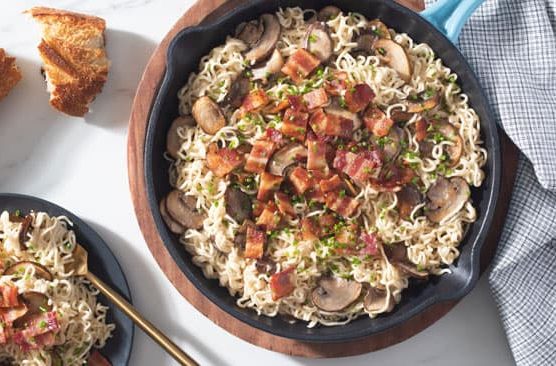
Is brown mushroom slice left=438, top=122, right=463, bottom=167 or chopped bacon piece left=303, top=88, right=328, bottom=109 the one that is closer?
chopped bacon piece left=303, top=88, right=328, bottom=109

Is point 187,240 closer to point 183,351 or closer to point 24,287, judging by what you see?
point 183,351

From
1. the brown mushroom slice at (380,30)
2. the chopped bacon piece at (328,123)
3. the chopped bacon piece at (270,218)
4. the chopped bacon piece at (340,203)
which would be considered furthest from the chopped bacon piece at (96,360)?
the brown mushroom slice at (380,30)

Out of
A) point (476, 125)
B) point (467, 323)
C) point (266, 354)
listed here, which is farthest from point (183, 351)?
point (476, 125)

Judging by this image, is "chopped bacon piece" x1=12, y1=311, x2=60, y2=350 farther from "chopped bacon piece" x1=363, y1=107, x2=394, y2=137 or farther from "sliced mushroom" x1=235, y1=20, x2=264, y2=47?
"chopped bacon piece" x1=363, y1=107, x2=394, y2=137

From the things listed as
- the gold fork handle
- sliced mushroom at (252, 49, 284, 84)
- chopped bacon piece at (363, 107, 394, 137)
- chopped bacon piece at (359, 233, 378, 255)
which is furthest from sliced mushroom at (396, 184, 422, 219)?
the gold fork handle

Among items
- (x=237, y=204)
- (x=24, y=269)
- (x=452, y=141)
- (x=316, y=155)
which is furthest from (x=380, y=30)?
(x=24, y=269)

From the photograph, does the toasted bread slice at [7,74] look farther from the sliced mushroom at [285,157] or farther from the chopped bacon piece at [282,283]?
the chopped bacon piece at [282,283]
